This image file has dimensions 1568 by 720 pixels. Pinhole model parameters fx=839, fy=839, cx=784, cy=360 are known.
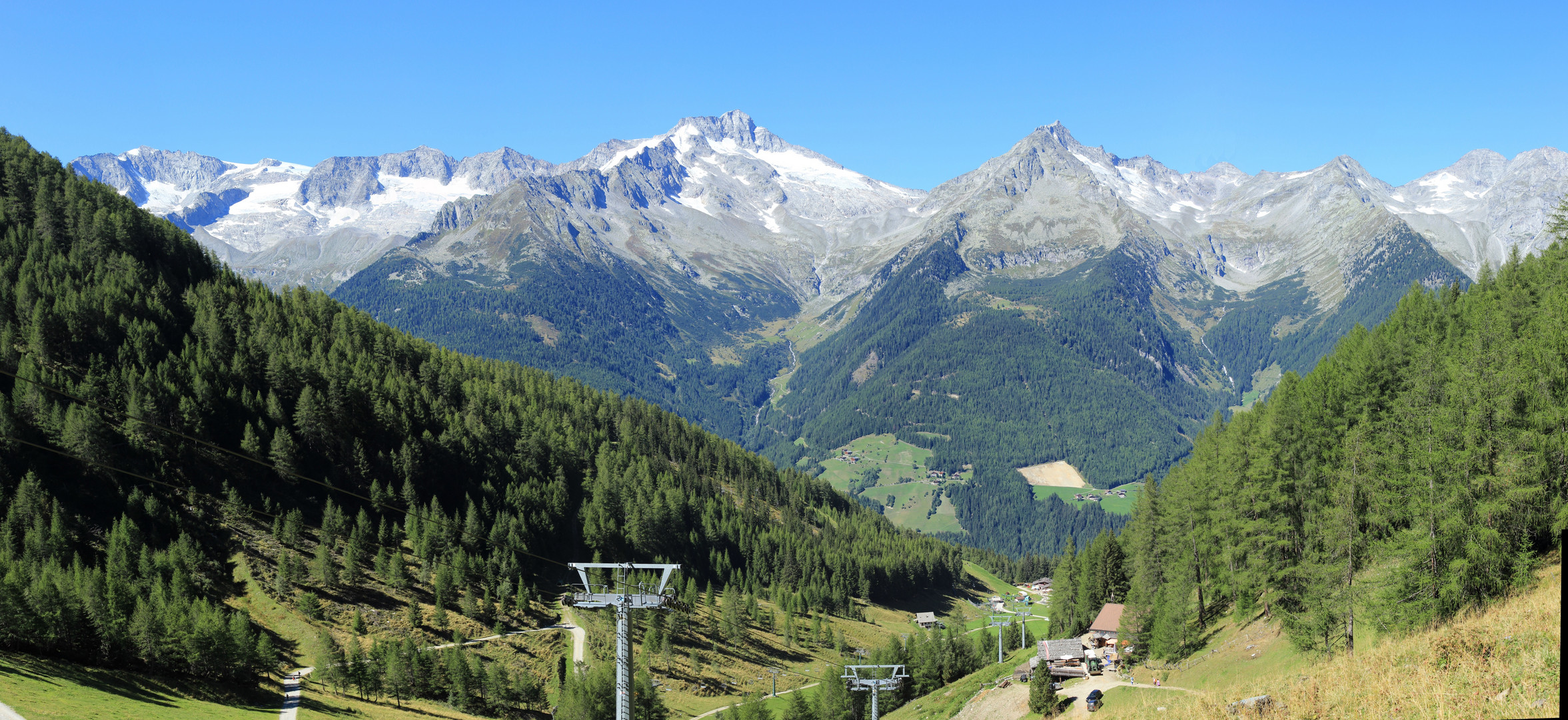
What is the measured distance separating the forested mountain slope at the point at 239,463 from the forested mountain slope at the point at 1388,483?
251 feet

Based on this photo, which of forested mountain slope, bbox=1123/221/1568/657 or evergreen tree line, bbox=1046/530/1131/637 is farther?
evergreen tree line, bbox=1046/530/1131/637

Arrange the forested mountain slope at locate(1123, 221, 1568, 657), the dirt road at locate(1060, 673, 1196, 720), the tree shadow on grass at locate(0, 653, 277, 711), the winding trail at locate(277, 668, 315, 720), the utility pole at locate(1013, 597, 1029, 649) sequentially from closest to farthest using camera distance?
1. the forested mountain slope at locate(1123, 221, 1568, 657)
2. the tree shadow on grass at locate(0, 653, 277, 711)
3. the dirt road at locate(1060, 673, 1196, 720)
4. the winding trail at locate(277, 668, 315, 720)
5. the utility pole at locate(1013, 597, 1029, 649)

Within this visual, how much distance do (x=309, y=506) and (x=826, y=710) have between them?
6919 centimetres

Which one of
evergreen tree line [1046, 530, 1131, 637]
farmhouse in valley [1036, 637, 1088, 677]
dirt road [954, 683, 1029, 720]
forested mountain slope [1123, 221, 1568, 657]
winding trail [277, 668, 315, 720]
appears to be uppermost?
forested mountain slope [1123, 221, 1568, 657]

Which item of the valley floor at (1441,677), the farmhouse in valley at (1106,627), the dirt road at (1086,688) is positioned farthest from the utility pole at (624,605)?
the farmhouse in valley at (1106,627)

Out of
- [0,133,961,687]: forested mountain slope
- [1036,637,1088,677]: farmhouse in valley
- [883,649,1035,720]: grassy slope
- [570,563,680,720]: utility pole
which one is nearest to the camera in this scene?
[570,563,680,720]: utility pole

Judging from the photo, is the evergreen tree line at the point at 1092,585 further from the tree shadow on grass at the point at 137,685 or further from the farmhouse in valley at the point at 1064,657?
the tree shadow on grass at the point at 137,685

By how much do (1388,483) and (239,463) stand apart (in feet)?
379

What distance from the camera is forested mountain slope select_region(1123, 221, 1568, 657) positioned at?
122 ft

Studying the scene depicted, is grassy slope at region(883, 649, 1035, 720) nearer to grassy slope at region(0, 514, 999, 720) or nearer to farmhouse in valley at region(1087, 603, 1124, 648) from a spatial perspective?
farmhouse in valley at region(1087, 603, 1124, 648)

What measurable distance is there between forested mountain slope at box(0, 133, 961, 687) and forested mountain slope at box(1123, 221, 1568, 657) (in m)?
76.5

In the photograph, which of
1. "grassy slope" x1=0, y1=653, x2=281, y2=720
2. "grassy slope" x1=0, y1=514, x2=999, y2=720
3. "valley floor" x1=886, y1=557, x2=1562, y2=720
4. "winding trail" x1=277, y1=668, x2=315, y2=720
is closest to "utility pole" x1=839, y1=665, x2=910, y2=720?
"grassy slope" x1=0, y1=514, x2=999, y2=720

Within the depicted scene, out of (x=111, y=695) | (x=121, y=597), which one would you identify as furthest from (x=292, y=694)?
(x=111, y=695)

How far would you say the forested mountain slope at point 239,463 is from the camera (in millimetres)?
76125
